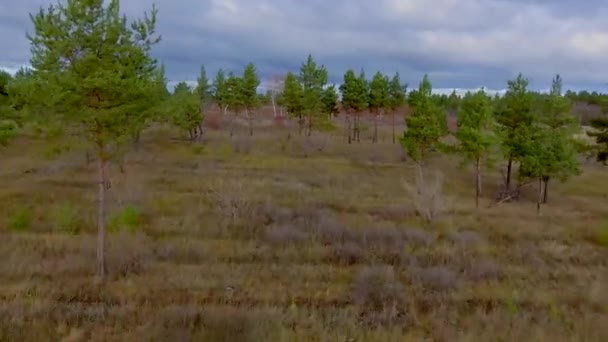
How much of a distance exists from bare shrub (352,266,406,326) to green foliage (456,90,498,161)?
61.4 ft

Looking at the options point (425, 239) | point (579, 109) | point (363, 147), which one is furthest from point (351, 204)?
point (579, 109)

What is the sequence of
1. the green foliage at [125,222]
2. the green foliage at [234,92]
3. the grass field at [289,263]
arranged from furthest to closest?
the green foliage at [234,92], the green foliage at [125,222], the grass field at [289,263]

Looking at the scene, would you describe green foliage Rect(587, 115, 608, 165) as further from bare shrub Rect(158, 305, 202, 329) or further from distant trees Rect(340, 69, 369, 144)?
bare shrub Rect(158, 305, 202, 329)

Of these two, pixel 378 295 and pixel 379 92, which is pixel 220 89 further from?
pixel 378 295

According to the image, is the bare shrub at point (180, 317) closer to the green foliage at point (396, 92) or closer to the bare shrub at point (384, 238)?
the bare shrub at point (384, 238)

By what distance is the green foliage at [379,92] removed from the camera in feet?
196

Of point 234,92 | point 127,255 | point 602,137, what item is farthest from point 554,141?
point 234,92

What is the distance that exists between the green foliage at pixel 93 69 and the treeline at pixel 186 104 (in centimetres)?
2

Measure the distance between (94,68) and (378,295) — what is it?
8.97 meters

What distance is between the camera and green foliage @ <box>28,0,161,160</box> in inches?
530

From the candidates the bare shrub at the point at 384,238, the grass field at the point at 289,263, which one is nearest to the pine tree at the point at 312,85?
the grass field at the point at 289,263

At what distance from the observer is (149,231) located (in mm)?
20391

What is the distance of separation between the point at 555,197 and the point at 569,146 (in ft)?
24.2

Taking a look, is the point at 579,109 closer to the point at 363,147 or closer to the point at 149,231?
the point at 363,147
